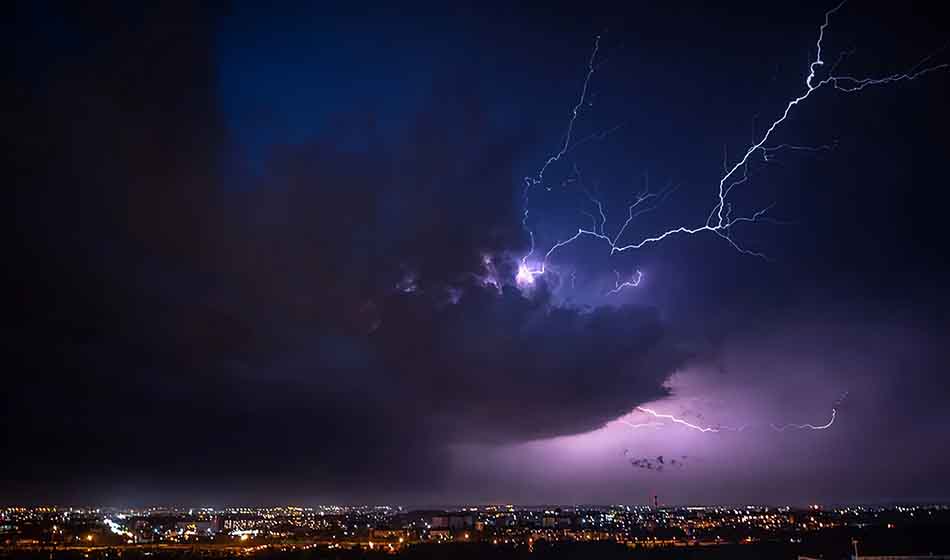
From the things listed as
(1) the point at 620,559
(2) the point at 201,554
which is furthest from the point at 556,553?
(2) the point at 201,554

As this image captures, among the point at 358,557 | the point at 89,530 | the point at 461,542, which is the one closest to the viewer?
the point at 358,557

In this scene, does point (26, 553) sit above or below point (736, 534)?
above

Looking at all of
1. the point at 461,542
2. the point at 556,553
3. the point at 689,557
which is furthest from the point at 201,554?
the point at 689,557

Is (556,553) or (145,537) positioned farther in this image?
(145,537)

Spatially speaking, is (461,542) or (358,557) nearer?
(358,557)

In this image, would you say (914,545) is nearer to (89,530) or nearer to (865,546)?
(865,546)

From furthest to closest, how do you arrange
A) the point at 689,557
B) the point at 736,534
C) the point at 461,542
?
the point at 736,534 → the point at 461,542 → the point at 689,557

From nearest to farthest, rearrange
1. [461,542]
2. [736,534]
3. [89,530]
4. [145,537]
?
[461,542] < [736,534] < [145,537] < [89,530]

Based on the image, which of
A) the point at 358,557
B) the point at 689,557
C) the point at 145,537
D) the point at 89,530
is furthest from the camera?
the point at 89,530

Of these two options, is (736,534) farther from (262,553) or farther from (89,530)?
(89,530)
